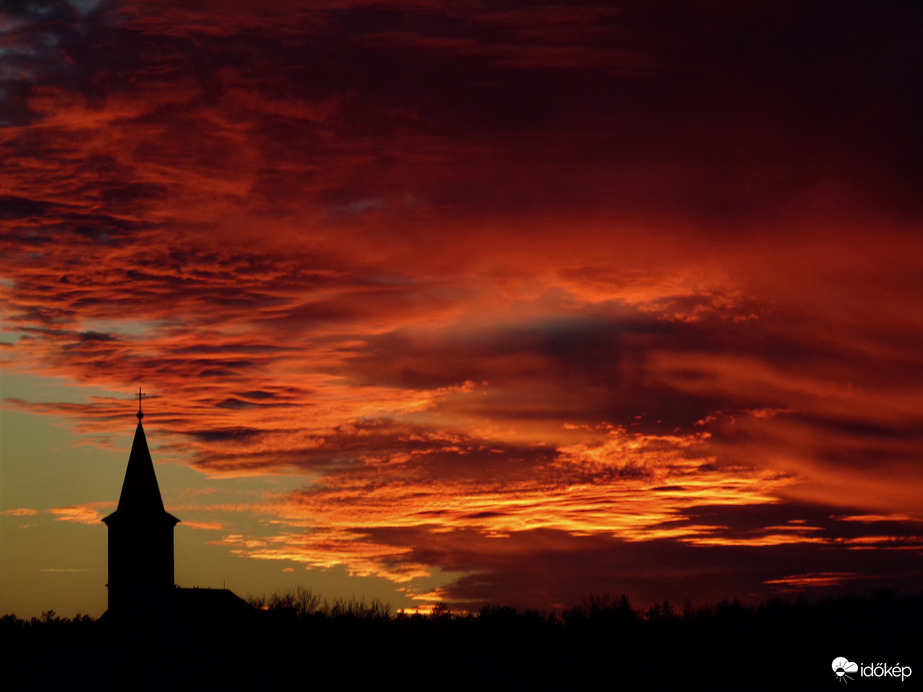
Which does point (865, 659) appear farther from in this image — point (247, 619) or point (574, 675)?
point (247, 619)

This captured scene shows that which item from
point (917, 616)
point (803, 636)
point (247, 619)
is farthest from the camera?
point (917, 616)

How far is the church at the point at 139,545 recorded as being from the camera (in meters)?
64.1

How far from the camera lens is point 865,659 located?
86.9 m

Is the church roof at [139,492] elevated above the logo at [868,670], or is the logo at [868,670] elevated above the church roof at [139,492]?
the church roof at [139,492]

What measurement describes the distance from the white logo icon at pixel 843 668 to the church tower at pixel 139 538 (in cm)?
4894

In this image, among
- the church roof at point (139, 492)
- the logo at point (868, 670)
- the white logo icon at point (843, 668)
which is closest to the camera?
the church roof at point (139, 492)

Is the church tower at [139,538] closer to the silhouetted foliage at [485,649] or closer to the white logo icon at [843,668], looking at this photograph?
the silhouetted foliage at [485,649]

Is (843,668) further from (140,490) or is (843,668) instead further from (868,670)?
(140,490)

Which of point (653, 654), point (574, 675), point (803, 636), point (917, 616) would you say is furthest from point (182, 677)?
point (917, 616)

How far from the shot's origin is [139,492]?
2532 inches

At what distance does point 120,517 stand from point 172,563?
446cm

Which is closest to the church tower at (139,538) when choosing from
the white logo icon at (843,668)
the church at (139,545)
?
the church at (139,545)

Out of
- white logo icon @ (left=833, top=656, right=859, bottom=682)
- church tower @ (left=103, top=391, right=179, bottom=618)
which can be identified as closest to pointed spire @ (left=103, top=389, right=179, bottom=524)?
church tower @ (left=103, top=391, right=179, bottom=618)

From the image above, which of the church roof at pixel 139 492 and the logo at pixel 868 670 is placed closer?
the church roof at pixel 139 492
